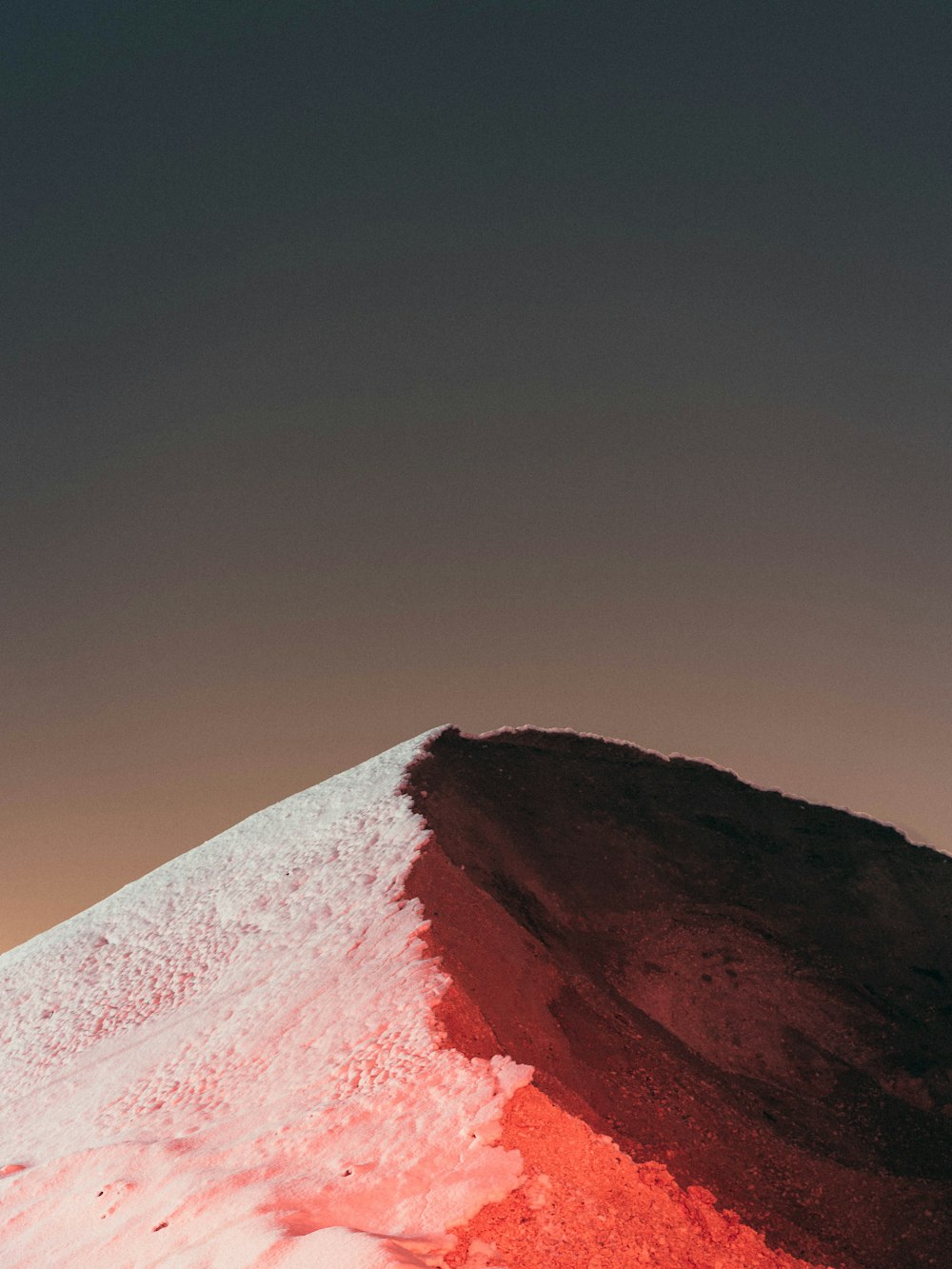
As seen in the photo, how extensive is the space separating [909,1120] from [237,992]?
6293mm

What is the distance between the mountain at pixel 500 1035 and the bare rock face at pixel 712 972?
0.13ft

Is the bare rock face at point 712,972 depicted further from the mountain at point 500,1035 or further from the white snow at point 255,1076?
the white snow at point 255,1076

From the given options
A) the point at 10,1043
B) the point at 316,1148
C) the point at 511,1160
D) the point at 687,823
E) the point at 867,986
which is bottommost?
the point at 867,986

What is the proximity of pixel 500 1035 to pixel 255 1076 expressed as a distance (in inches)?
80.8

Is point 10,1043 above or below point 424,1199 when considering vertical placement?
above

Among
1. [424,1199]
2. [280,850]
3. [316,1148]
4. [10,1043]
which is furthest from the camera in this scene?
[280,850]

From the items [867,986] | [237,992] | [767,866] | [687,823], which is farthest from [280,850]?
[867,986]

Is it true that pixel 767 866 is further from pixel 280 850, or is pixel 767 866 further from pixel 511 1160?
pixel 511 1160

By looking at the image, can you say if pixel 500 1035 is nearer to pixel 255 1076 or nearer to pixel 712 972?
pixel 255 1076

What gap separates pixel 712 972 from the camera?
37.4 ft

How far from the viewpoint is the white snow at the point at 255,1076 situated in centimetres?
692

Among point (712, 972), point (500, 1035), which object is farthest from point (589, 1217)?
point (712, 972)

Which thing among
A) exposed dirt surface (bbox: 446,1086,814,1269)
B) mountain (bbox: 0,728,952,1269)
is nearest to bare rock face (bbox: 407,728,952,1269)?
mountain (bbox: 0,728,952,1269)

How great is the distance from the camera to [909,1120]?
10.1 metres
